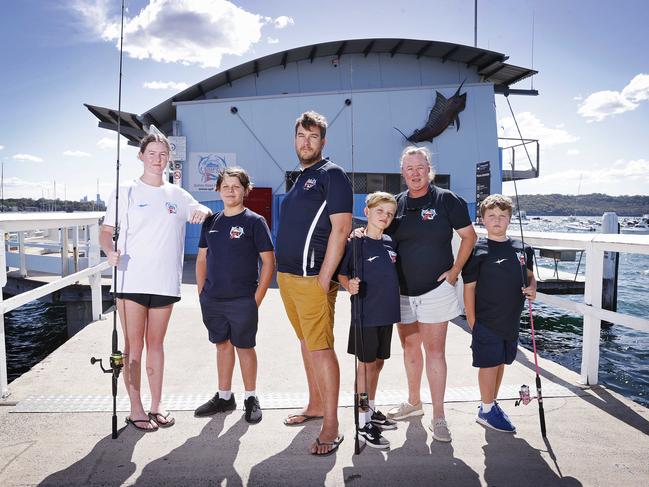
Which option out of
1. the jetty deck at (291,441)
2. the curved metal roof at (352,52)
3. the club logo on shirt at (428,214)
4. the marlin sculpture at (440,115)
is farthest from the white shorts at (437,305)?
the curved metal roof at (352,52)

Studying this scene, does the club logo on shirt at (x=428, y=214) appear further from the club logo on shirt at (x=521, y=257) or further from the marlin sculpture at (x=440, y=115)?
the marlin sculpture at (x=440, y=115)

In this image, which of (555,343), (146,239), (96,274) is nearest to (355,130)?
(555,343)

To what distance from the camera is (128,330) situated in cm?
313

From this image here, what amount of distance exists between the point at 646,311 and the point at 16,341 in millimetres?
18558

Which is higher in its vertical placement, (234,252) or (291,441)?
(234,252)

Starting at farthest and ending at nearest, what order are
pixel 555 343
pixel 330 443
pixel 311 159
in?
pixel 555 343 → pixel 311 159 → pixel 330 443

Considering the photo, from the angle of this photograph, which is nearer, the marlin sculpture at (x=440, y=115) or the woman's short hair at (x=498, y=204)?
the woman's short hair at (x=498, y=204)

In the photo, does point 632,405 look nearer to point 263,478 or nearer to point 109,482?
point 263,478

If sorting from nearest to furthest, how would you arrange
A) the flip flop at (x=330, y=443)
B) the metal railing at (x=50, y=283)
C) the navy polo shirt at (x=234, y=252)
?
the flip flop at (x=330, y=443) < the navy polo shirt at (x=234, y=252) < the metal railing at (x=50, y=283)

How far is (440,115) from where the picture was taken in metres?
16.4

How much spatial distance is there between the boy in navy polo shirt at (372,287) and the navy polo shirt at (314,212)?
237 mm

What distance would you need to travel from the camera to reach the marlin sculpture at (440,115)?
16.3 m

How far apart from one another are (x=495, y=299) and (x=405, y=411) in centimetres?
104

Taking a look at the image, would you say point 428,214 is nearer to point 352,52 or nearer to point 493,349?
point 493,349
